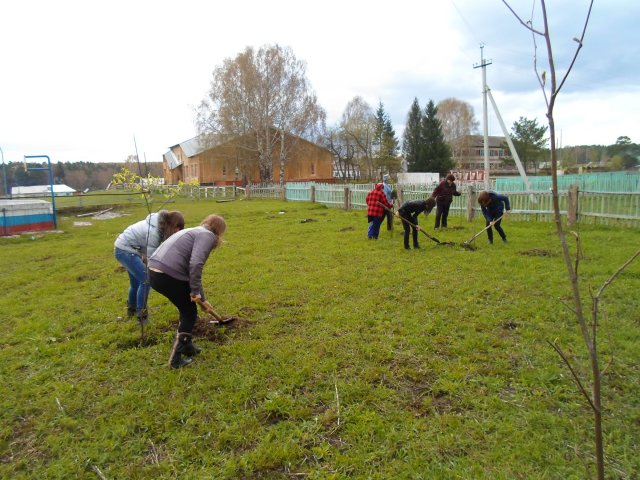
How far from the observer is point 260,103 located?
111 ft

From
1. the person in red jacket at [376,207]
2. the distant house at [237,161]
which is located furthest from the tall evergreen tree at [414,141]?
the person in red jacket at [376,207]

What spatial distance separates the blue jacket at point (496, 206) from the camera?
8141 mm

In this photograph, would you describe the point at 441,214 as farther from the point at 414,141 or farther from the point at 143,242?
the point at 414,141

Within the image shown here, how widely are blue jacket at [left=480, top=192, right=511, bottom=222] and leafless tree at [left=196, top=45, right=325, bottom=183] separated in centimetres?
2693

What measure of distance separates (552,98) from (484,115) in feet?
68.0

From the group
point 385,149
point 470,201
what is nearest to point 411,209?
point 470,201

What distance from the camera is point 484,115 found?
1981 cm

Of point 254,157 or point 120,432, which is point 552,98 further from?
point 254,157

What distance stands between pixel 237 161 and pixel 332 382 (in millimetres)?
37298

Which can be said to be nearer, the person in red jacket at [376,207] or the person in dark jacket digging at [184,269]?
the person in dark jacket digging at [184,269]

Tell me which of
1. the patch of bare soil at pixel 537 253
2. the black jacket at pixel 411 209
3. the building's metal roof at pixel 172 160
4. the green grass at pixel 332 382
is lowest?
the green grass at pixel 332 382

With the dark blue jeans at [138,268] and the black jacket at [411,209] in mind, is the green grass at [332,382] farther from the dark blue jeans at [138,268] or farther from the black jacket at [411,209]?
the black jacket at [411,209]

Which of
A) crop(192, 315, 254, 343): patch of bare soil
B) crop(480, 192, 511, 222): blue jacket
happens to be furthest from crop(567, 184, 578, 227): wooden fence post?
crop(192, 315, 254, 343): patch of bare soil

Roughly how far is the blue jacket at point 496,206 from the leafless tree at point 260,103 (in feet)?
88.3
